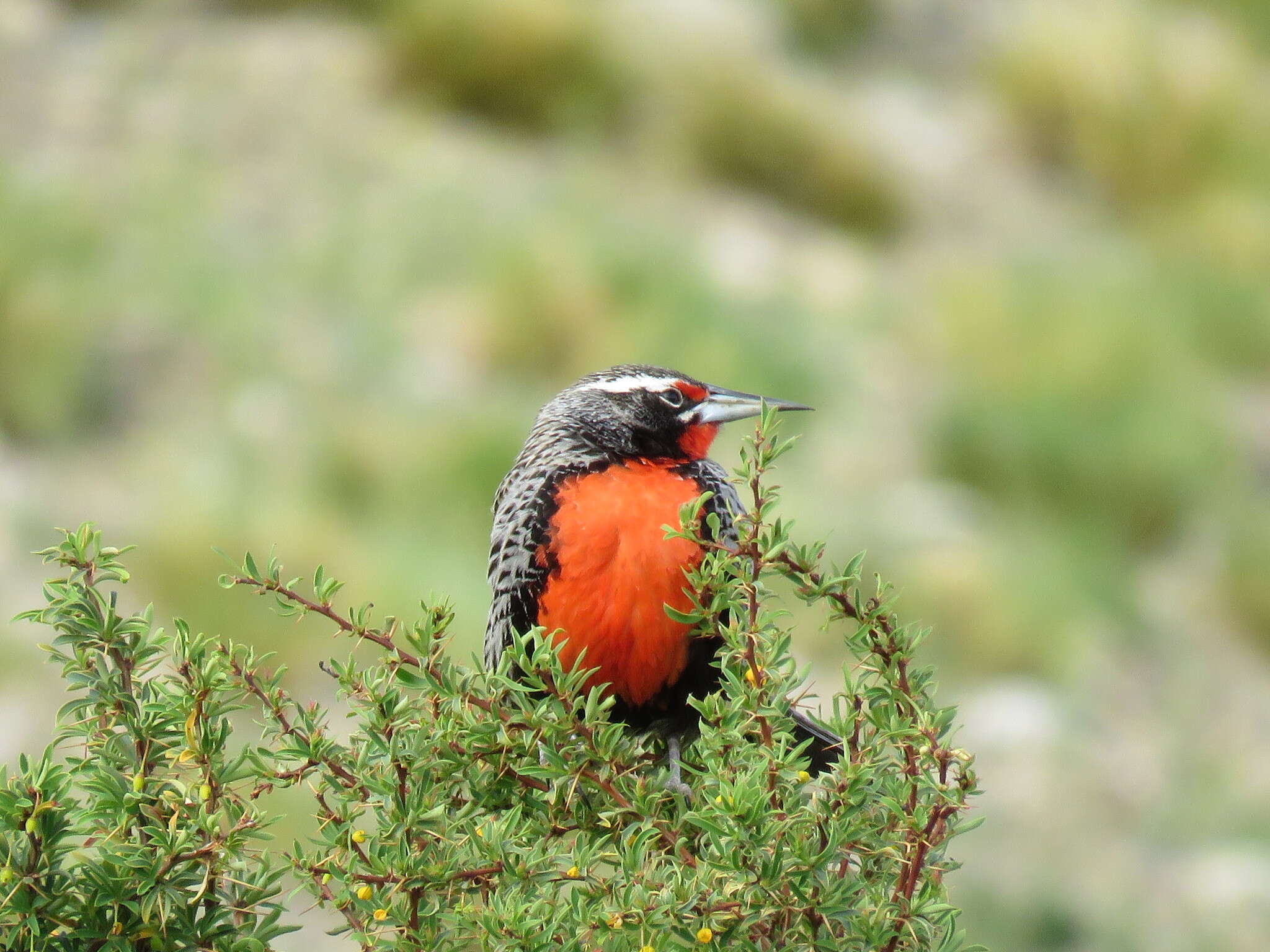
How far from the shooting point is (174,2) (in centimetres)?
830

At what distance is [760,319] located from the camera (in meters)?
7.36

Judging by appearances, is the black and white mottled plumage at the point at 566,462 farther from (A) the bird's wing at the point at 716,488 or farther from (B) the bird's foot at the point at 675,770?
(B) the bird's foot at the point at 675,770

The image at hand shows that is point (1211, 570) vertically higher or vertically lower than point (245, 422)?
higher

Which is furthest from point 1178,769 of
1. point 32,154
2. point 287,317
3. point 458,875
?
point 32,154

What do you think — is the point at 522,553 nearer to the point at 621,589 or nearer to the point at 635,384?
the point at 621,589

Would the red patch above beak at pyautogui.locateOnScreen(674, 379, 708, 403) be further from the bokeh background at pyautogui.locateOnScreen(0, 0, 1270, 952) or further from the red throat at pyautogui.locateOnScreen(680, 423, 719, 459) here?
the bokeh background at pyautogui.locateOnScreen(0, 0, 1270, 952)

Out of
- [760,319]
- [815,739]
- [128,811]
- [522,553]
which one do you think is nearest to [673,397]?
[522,553]

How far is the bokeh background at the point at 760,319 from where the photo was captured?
5895 millimetres

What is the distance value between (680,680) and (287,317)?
4.85m

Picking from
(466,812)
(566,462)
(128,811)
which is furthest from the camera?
(566,462)

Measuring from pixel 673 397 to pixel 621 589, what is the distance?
558mm

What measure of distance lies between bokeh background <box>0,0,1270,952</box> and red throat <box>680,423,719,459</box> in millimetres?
2608

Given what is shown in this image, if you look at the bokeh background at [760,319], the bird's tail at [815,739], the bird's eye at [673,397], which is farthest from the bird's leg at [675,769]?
the bokeh background at [760,319]

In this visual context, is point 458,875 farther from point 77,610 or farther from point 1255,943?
point 1255,943
